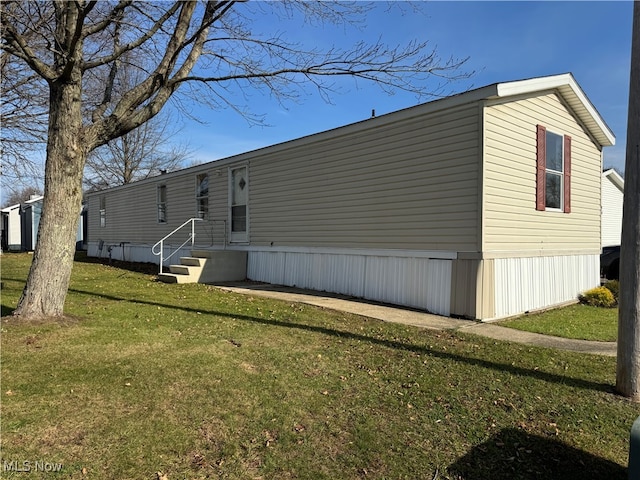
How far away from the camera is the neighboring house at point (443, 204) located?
741 cm

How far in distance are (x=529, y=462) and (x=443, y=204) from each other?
5218 millimetres

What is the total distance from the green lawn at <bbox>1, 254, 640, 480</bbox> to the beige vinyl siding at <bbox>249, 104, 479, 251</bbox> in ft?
8.43

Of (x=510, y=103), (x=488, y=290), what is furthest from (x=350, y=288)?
(x=510, y=103)

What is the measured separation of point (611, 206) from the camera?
18703mm

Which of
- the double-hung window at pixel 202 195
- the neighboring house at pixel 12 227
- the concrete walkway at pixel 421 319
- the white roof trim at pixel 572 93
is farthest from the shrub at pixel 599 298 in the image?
the neighboring house at pixel 12 227

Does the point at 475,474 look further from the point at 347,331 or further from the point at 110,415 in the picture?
the point at 347,331

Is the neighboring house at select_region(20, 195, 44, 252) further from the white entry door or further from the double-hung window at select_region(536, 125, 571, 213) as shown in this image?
the double-hung window at select_region(536, 125, 571, 213)

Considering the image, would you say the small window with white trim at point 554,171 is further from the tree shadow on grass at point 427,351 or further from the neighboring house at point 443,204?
the tree shadow on grass at point 427,351

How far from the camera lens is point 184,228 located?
1465 centimetres

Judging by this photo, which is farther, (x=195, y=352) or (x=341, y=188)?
(x=341, y=188)

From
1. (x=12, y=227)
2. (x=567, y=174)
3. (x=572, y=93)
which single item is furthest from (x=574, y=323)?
(x=12, y=227)

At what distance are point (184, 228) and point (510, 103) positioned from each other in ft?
34.1

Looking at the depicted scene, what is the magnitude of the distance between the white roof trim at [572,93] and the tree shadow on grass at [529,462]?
5447mm

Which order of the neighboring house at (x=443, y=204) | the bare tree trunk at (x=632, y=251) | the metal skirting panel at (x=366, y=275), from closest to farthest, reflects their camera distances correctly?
the bare tree trunk at (x=632, y=251) < the neighboring house at (x=443, y=204) < the metal skirting panel at (x=366, y=275)
